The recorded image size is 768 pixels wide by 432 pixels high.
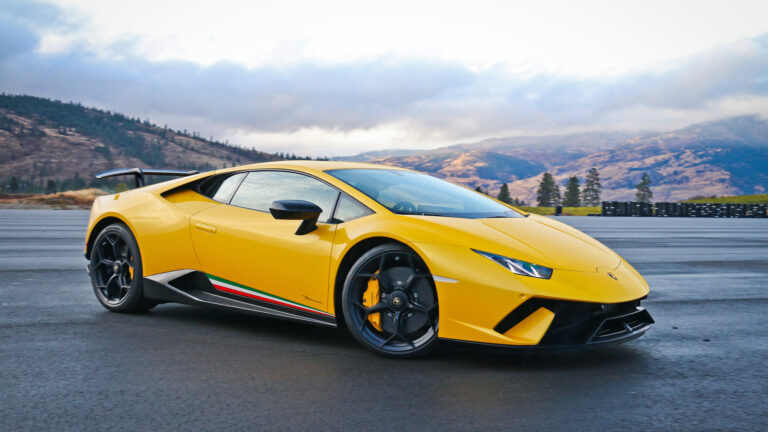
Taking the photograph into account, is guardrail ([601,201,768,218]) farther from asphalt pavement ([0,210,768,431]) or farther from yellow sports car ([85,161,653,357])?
yellow sports car ([85,161,653,357])

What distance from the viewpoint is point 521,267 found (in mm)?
4113

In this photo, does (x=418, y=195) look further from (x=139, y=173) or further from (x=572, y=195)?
(x=572, y=195)

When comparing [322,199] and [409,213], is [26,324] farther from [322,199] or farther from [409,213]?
[409,213]

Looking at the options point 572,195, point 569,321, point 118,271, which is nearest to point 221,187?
point 118,271

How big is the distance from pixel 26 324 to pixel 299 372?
2.61 metres

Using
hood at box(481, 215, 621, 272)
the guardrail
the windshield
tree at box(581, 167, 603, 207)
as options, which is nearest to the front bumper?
hood at box(481, 215, 621, 272)

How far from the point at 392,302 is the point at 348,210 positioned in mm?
749

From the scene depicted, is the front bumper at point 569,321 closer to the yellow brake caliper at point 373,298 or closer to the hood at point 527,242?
the hood at point 527,242

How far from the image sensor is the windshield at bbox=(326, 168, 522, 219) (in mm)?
4840

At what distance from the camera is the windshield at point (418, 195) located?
484 centimetres

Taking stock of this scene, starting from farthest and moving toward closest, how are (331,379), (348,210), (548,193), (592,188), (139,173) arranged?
(592,188) → (548,193) → (139,173) → (348,210) → (331,379)

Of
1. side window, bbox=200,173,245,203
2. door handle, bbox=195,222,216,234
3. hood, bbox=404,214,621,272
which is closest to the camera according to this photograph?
hood, bbox=404,214,621,272

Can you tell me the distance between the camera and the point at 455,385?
3.84m

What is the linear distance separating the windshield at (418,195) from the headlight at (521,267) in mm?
677
